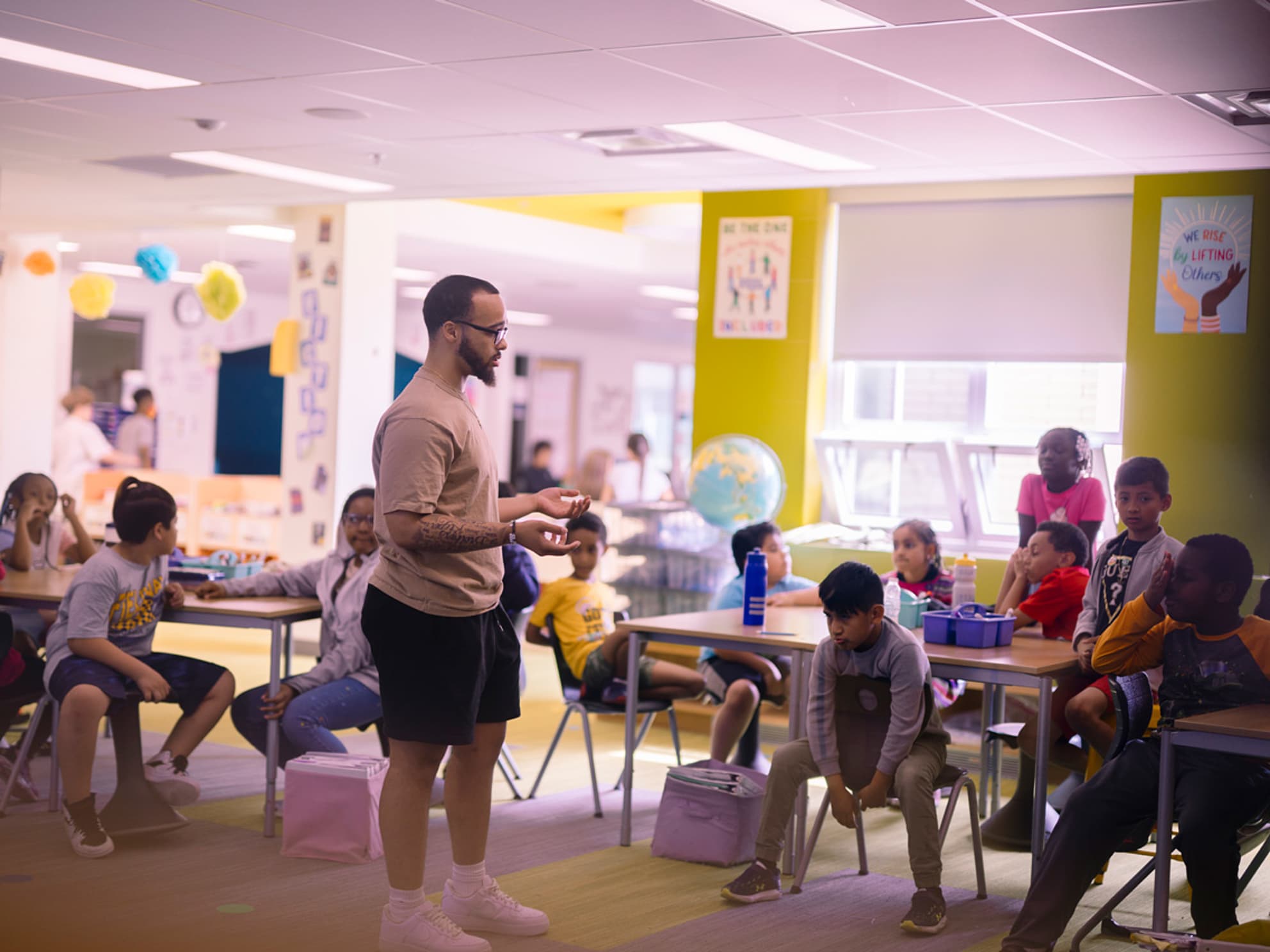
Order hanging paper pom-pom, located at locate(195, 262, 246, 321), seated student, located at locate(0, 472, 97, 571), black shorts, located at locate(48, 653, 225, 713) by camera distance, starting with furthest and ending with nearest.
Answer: hanging paper pom-pom, located at locate(195, 262, 246, 321)
seated student, located at locate(0, 472, 97, 571)
black shorts, located at locate(48, 653, 225, 713)

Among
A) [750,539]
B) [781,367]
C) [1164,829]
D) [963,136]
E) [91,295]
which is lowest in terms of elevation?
[1164,829]

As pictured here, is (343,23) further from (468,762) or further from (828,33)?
(468,762)

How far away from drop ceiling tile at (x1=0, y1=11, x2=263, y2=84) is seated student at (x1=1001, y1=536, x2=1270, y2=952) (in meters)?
3.58

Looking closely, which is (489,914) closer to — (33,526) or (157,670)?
(157,670)

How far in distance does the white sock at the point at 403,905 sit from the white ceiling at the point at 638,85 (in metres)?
2.48

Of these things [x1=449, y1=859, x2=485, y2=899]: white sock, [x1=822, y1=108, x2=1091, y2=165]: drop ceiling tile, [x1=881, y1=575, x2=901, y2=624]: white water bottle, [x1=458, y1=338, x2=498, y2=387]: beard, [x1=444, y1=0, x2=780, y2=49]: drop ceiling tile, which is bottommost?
[x1=449, y1=859, x2=485, y2=899]: white sock

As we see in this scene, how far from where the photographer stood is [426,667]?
11.6 feet

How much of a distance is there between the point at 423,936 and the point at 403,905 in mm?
88

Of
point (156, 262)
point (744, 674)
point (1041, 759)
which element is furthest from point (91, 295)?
point (1041, 759)

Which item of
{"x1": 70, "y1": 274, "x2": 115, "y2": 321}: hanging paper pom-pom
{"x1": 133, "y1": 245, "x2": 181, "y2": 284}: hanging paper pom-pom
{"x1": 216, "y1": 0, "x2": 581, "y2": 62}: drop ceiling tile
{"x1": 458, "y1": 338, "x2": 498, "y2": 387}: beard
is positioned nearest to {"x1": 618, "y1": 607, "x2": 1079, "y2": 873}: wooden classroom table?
{"x1": 458, "y1": 338, "x2": 498, "y2": 387}: beard

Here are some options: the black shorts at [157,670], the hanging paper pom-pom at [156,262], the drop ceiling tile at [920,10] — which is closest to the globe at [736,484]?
the black shorts at [157,670]

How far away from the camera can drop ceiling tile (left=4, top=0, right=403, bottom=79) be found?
181 inches

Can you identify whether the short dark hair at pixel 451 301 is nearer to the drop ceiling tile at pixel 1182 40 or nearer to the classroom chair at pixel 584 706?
the drop ceiling tile at pixel 1182 40

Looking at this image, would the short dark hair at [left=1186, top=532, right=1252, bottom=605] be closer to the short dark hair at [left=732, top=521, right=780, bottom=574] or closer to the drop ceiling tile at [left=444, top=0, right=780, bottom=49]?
the drop ceiling tile at [left=444, top=0, right=780, bottom=49]
